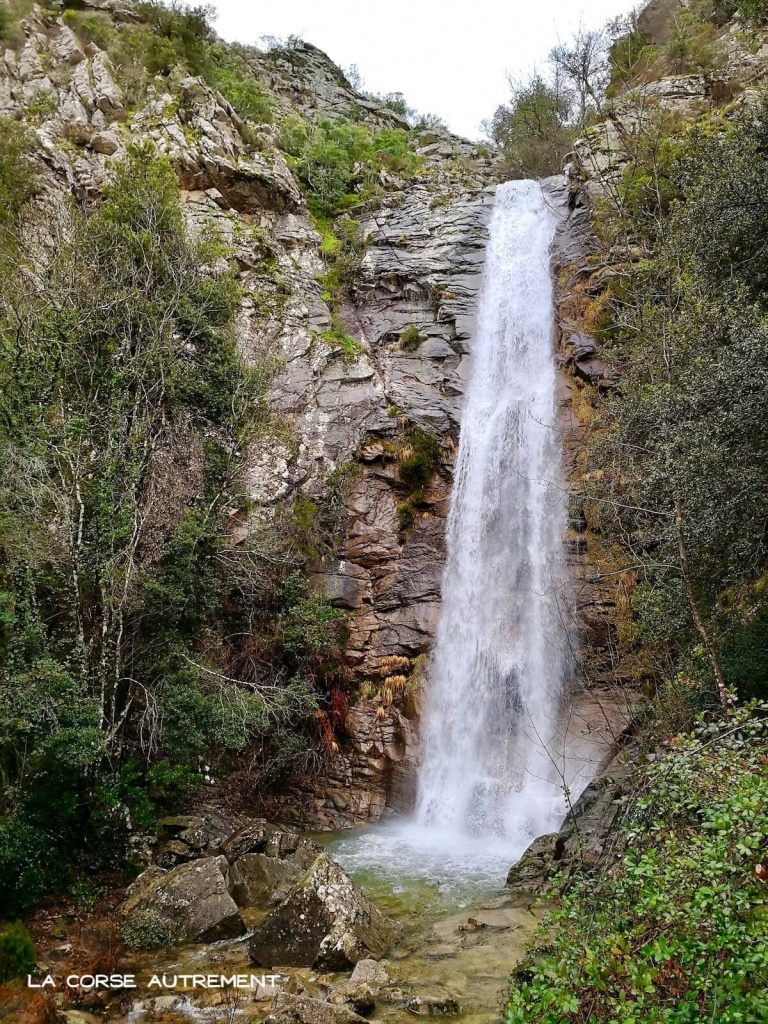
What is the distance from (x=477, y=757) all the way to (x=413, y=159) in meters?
28.7

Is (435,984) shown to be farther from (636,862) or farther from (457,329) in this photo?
(457,329)

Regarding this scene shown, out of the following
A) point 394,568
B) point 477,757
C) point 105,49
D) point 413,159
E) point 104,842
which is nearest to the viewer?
point 104,842

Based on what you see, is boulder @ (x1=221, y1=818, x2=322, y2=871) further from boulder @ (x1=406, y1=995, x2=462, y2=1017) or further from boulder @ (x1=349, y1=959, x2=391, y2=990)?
boulder @ (x1=406, y1=995, x2=462, y2=1017)

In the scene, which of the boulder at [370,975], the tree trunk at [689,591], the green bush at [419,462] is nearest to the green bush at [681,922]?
the boulder at [370,975]

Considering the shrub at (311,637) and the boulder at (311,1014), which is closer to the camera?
the boulder at (311,1014)

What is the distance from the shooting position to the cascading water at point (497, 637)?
459 inches

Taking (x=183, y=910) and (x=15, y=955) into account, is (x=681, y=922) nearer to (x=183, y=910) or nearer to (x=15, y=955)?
(x=15, y=955)

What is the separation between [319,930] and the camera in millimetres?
6680

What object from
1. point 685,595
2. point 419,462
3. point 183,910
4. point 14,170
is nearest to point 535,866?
point 685,595

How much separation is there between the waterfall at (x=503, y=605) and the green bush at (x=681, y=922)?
799 centimetres

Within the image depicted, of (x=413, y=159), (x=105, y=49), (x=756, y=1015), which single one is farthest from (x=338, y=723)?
(x=413, y=159)

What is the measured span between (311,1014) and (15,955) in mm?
2959

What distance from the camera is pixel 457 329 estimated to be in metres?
20.3

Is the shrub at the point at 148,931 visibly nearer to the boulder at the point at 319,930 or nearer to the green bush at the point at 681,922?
the boulder at the point at 319,930
